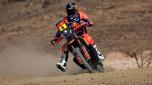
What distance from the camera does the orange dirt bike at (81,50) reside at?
15.7 m

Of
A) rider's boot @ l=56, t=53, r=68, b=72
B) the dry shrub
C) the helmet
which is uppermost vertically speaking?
the helmet

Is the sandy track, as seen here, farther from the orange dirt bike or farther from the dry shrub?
the dry shrub

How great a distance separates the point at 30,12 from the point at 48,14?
1.94m

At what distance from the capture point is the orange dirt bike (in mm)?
15703

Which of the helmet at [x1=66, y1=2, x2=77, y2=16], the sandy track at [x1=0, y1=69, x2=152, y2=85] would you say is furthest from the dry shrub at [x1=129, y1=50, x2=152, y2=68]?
the sandy track at [x1=0, y1=69, x2=152, y2=85]

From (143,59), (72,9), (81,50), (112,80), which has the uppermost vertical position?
(72,9)

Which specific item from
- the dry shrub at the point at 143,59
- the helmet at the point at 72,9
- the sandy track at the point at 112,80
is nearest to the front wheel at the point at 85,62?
the helmet at the point at 72,9

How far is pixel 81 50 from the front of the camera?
1591 centimetres

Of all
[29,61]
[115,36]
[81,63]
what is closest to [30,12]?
[115,36]

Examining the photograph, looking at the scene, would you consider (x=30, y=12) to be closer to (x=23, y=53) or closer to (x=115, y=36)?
(x=115, y=36)

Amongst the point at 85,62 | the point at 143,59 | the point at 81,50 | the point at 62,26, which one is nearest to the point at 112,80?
the point at 85,62

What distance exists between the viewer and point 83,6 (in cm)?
4006

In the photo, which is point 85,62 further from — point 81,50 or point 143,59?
point 143,59

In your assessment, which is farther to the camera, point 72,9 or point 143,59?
point 143,59
